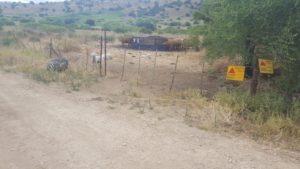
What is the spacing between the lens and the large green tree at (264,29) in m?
9.52

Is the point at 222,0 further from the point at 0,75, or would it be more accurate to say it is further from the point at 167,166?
the point at 0,75

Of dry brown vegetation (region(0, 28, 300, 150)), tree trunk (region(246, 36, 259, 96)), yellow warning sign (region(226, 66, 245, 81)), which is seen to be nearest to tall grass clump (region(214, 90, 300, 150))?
dry brown vegetation (region(0, 28, 300, 150))

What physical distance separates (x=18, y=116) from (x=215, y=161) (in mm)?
5082

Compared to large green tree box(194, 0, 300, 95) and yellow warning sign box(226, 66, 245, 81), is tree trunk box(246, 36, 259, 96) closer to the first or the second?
large green tree box(194, 0, 300, 95)

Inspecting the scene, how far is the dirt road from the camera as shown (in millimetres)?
6863

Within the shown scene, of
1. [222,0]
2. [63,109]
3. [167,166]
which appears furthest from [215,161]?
[222,0]

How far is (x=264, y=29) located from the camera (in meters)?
10.1

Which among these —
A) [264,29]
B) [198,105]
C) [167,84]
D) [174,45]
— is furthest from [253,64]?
[174,45]

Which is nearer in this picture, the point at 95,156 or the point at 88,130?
the point at 95,156

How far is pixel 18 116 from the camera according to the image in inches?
384

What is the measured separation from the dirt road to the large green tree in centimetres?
281

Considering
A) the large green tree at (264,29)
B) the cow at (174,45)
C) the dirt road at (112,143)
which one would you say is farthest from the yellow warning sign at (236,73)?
the cow at (174,45)

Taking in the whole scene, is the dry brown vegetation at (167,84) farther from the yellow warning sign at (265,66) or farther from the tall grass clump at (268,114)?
the yellow warning sign at (265,66)

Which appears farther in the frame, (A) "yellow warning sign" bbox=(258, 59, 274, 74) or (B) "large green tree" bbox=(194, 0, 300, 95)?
(A) "yellow warning sign" bbox=(258, 59, 274, 74)
